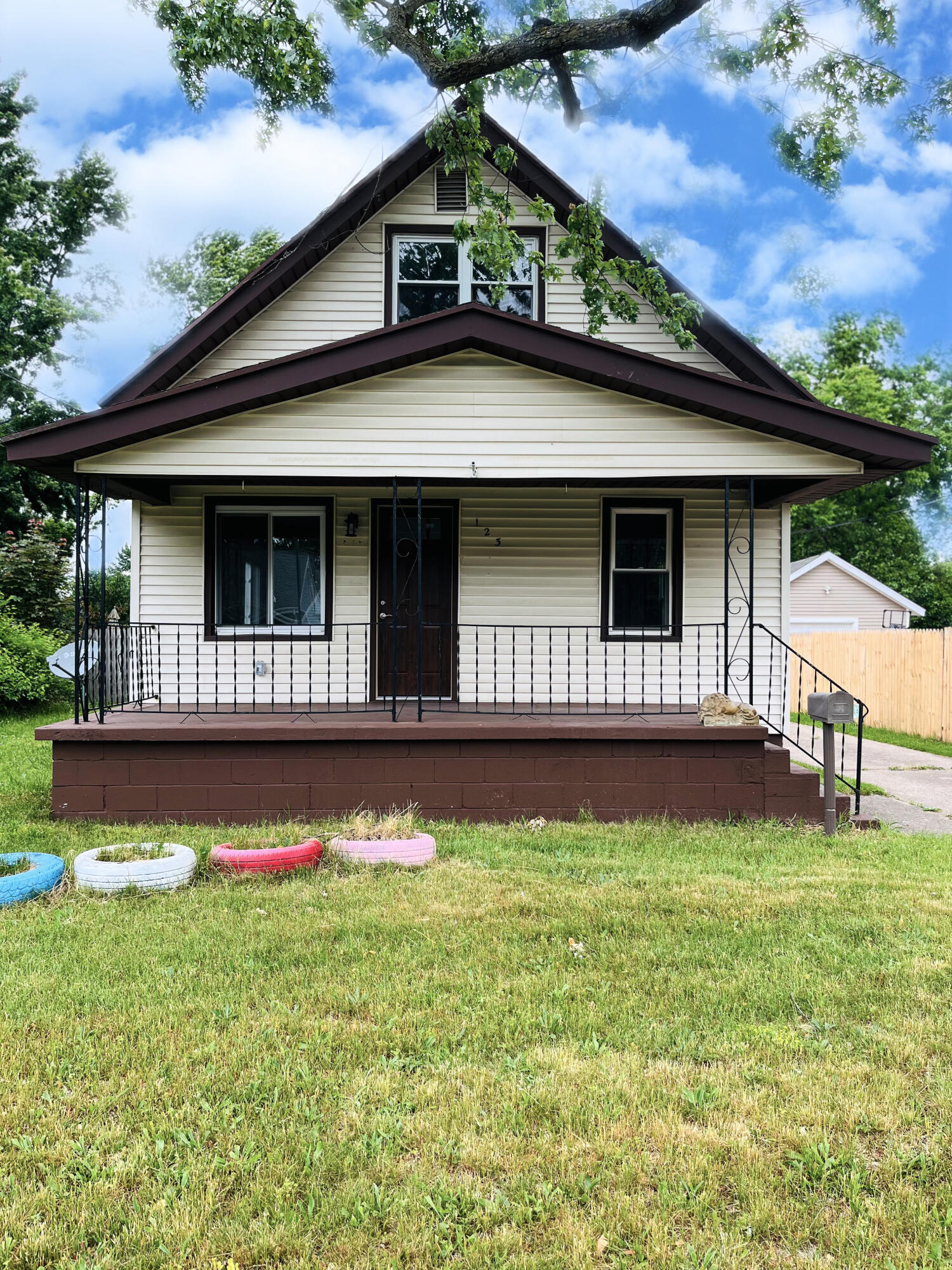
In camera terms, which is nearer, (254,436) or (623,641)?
(254,436)

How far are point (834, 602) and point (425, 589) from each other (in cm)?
2676

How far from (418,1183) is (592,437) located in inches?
243

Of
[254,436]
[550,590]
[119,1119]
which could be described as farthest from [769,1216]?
[550,590]

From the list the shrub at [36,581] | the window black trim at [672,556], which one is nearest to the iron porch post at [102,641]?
the window black trim at [672,556]

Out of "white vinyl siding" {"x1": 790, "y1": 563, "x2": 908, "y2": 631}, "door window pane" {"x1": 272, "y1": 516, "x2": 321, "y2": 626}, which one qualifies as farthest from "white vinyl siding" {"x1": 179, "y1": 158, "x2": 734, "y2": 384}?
"white vinyl siding" {"x1": 790, "y1": 563, "x2": 908, "y2": 631}

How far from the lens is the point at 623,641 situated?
29.4ft

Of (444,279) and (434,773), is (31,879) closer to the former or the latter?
(434,773)

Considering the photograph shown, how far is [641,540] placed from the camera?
384 inches

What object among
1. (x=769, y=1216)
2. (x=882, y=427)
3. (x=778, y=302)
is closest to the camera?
(x=769, y=1216)

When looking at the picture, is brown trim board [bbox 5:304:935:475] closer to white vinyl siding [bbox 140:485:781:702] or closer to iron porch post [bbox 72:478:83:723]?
iron porch post [bbox 72:478:83:723]

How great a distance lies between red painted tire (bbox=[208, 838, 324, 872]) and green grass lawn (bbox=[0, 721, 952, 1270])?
0.21 meters

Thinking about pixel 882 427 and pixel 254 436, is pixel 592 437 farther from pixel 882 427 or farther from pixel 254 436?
pixel 254 436

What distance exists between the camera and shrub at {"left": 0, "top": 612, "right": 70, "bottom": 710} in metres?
15.2

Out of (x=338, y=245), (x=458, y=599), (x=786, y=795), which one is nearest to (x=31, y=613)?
(x=338, y=245)
